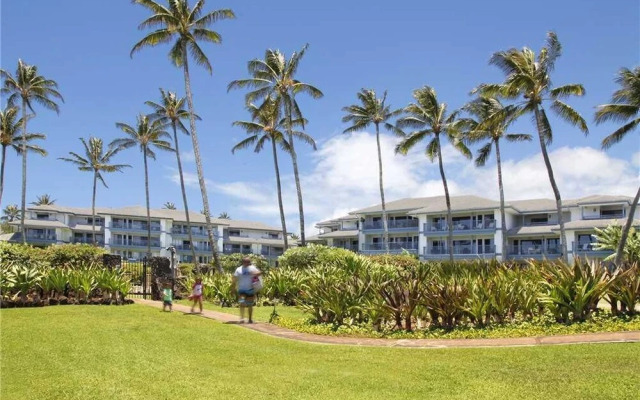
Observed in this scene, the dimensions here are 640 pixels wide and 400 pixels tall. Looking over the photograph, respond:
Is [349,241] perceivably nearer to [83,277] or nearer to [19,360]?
[83,277]

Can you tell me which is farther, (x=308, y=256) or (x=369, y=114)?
(x=369, y=114)

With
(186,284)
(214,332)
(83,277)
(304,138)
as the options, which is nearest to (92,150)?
(304,138)

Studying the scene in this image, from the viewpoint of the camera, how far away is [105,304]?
56.1ft

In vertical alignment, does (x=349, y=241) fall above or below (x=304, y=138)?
below

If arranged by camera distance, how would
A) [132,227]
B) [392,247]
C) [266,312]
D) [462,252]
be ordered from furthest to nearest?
[132,227], [392,247], [462,252], [266,312]

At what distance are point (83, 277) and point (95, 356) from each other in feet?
29.9

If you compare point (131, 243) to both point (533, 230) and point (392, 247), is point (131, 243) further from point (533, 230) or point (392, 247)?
point (533, 230)

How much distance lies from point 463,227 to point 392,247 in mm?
9132

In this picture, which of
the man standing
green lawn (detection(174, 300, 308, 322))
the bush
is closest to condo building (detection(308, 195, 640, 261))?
the bush

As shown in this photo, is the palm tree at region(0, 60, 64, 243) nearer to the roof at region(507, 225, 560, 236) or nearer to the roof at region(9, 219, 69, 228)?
the roof at region(9, 219, 69, 228)

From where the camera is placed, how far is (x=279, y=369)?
26.3ft

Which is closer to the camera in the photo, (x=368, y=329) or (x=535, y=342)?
(x=535, y=342)

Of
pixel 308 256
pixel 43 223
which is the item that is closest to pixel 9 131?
pixel 43 223

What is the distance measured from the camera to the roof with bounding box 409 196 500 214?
2272 inches
